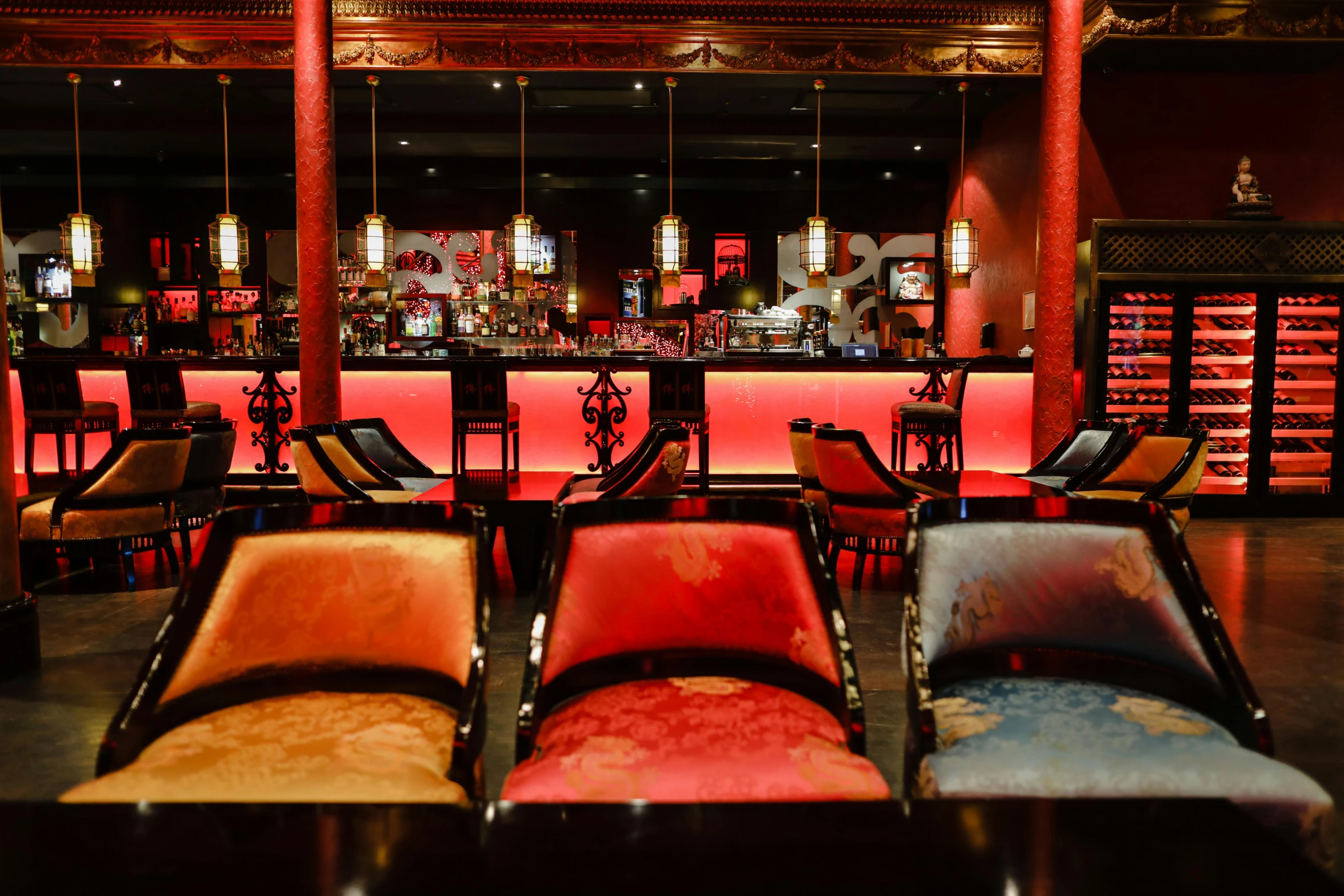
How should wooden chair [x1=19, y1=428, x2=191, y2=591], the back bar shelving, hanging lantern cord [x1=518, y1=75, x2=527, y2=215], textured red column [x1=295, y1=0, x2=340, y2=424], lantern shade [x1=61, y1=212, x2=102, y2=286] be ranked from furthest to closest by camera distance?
hanging lantern cord [x1=518, y1=75, x2=527, y2=215], lantern shade [x1=61, y1=212, x2=102, y2=286], the back bar shelving, textured red column [x1=295, y1=0, x2=340, y2=424], wooden chair [x1=19, y1=428, x2=191, y2=591]

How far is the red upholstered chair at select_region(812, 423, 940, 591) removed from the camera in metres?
4.09

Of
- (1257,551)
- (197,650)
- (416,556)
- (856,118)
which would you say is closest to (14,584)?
(197,650)

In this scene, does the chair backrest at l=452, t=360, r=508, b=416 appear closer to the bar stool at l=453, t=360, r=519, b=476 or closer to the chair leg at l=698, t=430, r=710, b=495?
the bar stool at l=453, t=360, r=519, b=476

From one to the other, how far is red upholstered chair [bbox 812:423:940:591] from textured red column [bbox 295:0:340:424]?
3.66 metres

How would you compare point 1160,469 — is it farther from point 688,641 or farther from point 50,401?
point 50,401

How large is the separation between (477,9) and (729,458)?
421 cm

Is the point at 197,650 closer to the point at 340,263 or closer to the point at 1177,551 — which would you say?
the point at 1177,551

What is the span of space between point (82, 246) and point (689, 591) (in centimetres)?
732

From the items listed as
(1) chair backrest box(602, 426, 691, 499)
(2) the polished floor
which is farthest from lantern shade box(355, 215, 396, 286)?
(1) chair backrest box(602, 426, 691, 499)

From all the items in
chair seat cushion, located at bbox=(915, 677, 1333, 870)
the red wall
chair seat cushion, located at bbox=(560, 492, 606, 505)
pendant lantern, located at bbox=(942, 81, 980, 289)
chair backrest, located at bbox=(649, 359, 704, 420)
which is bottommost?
chair seat cushion, located at bbox=(915, 677, 1333, 870)

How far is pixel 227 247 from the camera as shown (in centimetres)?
695

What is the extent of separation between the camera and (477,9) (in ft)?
22.7

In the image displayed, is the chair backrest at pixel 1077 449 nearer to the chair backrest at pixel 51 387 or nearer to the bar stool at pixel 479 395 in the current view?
the bar stool at pixel 479 395

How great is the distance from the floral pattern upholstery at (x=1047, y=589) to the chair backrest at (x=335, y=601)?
977 millimetres
